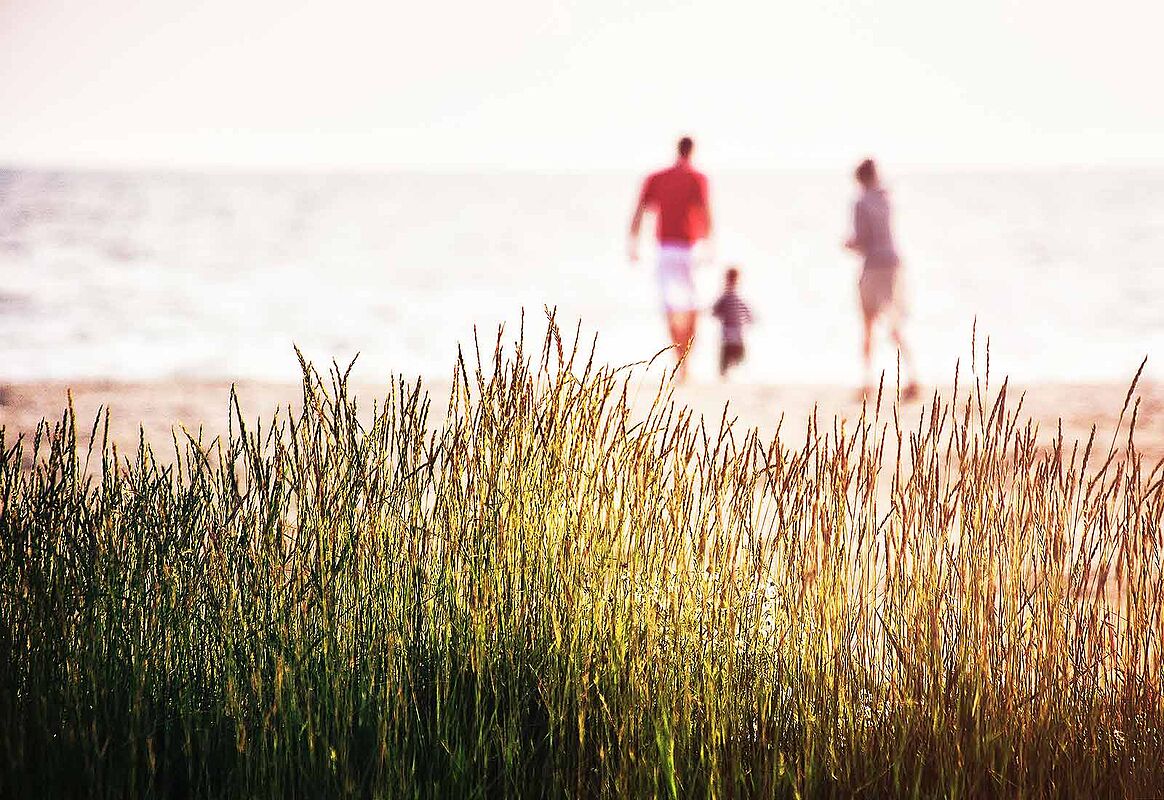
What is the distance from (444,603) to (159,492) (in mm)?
581

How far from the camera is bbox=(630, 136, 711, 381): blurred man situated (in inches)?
319

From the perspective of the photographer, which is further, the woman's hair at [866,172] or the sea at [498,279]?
the sea at [498,279]

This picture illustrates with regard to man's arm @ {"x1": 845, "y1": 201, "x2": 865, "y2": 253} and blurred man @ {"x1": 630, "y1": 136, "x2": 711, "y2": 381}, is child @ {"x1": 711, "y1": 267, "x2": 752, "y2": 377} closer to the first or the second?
blurred man @ {"x1": 630, "y1": 136, "x2": 711, "y2": 381}

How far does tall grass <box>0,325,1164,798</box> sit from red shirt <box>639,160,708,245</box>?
612 cm

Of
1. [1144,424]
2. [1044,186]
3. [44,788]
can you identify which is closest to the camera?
[44,788]

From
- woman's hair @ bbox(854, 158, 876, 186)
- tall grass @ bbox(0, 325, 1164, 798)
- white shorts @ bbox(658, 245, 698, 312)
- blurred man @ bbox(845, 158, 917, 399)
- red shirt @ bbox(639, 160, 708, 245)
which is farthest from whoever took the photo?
white shorts @ bbox(658, 245, 698, 312)

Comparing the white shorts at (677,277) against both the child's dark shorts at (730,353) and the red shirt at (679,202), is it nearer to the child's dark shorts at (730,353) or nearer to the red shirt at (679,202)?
the red shirt at (679,202)

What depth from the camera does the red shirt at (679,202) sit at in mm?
8102

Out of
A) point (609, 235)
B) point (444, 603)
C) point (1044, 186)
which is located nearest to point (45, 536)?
point (444, 603)

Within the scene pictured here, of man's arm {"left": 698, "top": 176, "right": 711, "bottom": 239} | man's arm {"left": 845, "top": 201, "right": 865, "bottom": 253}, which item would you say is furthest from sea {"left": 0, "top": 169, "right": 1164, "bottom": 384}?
man's arm {"left": 845, "top": 201, "right": 865, "bottom": 253}

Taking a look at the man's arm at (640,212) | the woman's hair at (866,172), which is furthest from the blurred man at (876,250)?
the man's arm at (640,212)

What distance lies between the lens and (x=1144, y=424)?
6969 millimetres

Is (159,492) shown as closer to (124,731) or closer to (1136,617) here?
(124,731)

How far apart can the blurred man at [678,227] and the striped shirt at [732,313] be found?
0.20m
